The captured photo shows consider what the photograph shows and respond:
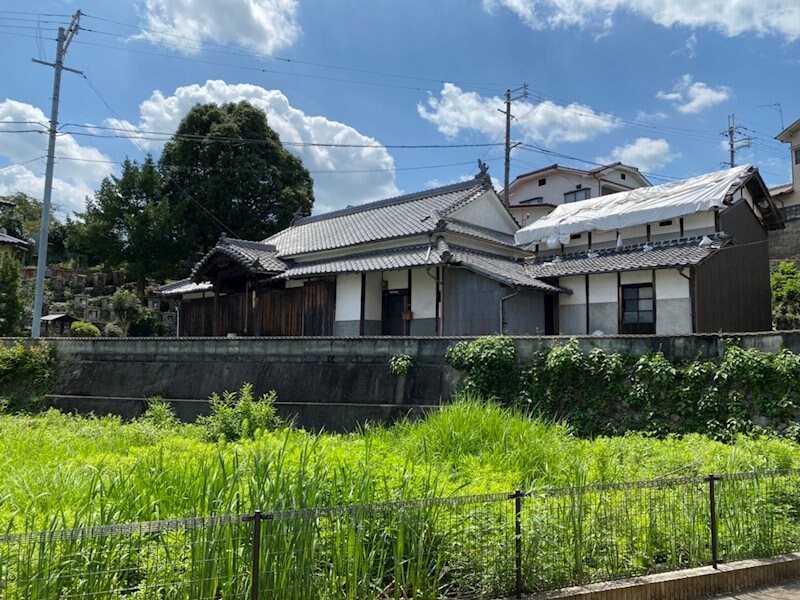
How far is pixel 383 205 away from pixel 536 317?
10122 millimetres

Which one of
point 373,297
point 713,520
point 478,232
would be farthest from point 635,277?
point 713,520

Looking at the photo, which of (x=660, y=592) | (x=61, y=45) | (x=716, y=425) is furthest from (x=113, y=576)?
(x=61, y=45)

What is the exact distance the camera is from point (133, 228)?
104 ft

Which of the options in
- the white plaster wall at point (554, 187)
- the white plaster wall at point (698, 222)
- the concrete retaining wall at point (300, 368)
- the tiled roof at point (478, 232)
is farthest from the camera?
the white plaster wall at point (554, 187)

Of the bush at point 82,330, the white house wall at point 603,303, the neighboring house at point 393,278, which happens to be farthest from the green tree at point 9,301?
the white house wall at point 603,303

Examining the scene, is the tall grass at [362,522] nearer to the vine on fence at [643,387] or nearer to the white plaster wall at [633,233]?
the vine on fence at [643,387]

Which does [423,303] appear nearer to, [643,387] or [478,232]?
[478,232]

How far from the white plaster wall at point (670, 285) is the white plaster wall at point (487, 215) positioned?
755cm

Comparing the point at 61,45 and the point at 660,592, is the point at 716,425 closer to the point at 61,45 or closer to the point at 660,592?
the point at 660,592

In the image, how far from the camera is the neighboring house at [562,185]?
114ft

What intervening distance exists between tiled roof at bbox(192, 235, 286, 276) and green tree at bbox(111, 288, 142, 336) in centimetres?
985

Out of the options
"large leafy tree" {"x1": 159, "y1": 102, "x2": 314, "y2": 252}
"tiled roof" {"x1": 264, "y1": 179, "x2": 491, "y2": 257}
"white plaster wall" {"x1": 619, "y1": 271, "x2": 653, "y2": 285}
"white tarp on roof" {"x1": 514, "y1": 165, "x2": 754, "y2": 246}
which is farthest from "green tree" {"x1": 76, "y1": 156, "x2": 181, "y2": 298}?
"white plaster wall" {"x1": 619, "y1": 271, "x2": 653, "y2": 285}

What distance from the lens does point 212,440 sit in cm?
900

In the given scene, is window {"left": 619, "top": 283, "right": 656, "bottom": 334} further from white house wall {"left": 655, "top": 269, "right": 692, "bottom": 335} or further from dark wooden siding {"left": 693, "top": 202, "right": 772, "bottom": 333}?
dark wooden siding {"left": 693, "top": 202, "right": 772, "bottom": 333}
